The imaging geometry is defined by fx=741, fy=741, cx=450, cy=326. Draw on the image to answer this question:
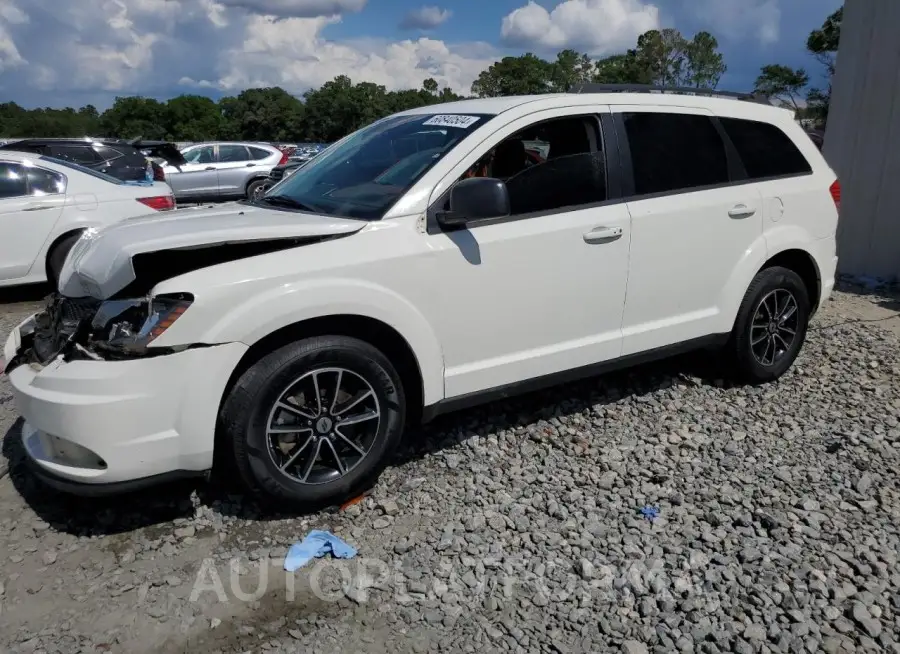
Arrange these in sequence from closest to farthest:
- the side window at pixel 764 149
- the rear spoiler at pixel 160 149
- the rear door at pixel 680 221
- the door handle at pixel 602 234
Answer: the door handle at pixel 602 234, the rear door at pixel 680 221, the side window at pixel 764 149, the rear spoiler at pixel 160 149

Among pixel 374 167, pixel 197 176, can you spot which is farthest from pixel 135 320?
pixel 197 176

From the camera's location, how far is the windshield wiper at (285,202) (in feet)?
12.7

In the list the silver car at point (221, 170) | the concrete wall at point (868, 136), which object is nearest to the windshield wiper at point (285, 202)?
the concrete wall at point (868, 136)

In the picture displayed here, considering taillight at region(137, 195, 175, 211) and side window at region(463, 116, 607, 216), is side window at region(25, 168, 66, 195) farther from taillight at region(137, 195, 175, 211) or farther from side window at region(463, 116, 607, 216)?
side window at region(463, 116, 607, 216)

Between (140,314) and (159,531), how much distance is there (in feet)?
3.40

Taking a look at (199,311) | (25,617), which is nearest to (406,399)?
(199,311)

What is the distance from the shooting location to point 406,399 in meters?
3.77

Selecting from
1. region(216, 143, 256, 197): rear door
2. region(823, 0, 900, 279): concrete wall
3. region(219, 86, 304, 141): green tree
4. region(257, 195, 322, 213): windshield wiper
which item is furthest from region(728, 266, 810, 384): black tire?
region(219, 86, 304, 141): green tree

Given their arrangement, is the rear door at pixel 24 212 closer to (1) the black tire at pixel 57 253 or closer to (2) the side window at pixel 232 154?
(1) the black tire at pixel 57 253

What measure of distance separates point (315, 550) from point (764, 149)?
3739 millimetres

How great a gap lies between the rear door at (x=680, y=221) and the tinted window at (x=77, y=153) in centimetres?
884

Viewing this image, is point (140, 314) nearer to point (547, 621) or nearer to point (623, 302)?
point (547, 621)

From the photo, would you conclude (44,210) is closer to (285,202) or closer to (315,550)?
(285,202)

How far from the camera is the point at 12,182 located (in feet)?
25.7
